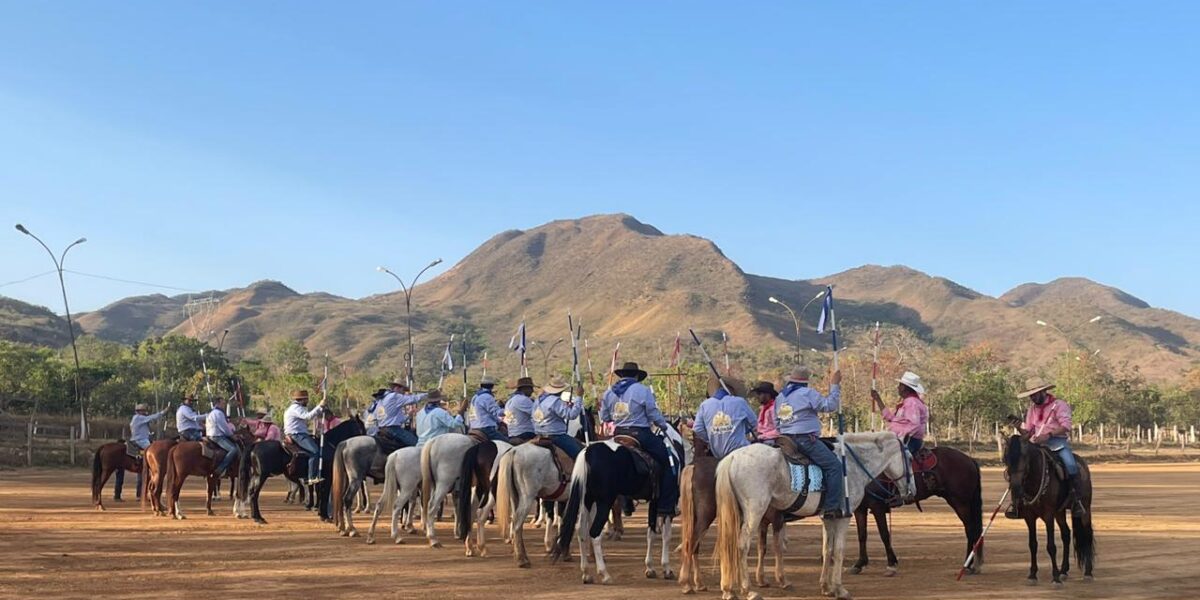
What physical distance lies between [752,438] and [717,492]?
2096 millimetres

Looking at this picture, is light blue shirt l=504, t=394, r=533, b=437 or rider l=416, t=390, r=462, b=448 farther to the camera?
rider l=416, t=390, r=462, b=448

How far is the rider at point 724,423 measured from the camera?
1377cm

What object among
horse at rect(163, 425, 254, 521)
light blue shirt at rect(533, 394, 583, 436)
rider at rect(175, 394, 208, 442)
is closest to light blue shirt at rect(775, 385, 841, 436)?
light blue shirt at rect(533, 394, 583, 436)

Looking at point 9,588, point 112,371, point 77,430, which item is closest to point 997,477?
point 9,588

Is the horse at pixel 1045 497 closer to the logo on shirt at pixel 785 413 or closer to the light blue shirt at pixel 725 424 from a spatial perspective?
the logo on shirt at pixel 785 413

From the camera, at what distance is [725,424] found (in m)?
13.8

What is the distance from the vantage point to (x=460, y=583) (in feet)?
45.6

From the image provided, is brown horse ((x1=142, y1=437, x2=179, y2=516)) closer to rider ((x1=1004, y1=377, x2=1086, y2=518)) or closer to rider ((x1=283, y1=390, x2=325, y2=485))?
rider ((x1=283, y1=390, x2=325, y2=485))

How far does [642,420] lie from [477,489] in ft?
13.1

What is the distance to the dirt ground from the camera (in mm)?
13328

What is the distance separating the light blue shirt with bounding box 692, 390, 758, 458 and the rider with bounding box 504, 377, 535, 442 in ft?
15.1

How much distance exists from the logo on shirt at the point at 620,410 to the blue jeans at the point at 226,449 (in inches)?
496

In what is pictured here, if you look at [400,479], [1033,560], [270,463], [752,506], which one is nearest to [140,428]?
[270,463]

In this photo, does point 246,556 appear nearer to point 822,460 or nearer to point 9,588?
point 9,588
